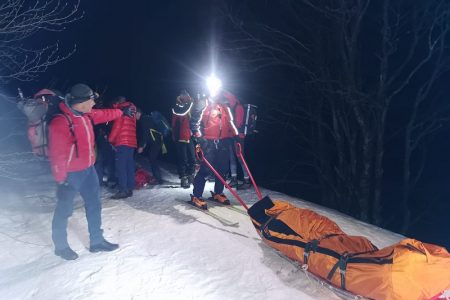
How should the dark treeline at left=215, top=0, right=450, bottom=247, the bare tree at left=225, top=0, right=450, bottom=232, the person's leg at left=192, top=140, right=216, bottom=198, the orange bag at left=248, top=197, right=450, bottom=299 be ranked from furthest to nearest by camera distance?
the dark treeline at left=215, top=0, right=450, bottom=247 → the bare tree at left=225, top=0, right=450, bottom=232 → the person's leg at left=192, top=140, right=216, bottom=198 → the orange bag at left=248, top=197, right=450, bottom=299

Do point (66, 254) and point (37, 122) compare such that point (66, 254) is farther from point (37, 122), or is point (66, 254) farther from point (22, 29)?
point (22, 29)

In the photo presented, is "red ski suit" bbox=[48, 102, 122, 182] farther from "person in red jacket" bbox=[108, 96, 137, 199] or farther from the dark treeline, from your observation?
the dark treeline

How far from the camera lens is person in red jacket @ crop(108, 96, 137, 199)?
677 cm

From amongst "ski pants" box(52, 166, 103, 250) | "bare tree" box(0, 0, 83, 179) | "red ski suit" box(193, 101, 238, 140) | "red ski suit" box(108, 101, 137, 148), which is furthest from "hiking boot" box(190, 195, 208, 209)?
"bare tree" box(0, 0, 83, 179)

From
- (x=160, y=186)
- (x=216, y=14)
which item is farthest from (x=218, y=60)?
(x=160, y=186)

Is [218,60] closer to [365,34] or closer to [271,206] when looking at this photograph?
[365,34]

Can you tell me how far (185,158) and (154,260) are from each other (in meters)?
4.27

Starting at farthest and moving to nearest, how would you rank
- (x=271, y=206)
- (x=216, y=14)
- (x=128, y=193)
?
(x=216, y=14) → (x=128, y=193) → (x=271, y=206)

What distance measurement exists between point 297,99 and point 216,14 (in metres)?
5.50

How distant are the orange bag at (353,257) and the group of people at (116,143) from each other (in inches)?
82.7

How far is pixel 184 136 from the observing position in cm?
834

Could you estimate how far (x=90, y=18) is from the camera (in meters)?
36.9

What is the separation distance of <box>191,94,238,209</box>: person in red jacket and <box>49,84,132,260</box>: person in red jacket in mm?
2114

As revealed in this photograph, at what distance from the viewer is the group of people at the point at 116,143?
420 centimetres
